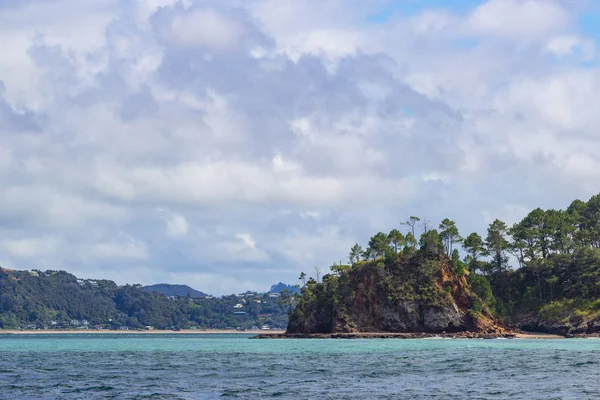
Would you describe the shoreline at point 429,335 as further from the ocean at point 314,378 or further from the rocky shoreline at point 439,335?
the ocean at point 314,378

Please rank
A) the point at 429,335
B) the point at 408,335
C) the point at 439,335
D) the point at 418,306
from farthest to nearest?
the point at 418,306 → the point at 439,335 → the point at 429,335 → the point at 408,335

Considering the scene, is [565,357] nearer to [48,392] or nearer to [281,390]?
[281,390]

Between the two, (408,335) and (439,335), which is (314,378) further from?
(439,335)

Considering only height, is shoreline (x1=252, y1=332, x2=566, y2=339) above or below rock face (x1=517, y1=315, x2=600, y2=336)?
below

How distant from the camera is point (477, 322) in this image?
18488 centimetres

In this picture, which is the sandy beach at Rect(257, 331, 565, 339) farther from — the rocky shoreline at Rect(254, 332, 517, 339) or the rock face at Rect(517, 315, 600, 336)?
the rock face at Rect(517, 315, 600, 336)

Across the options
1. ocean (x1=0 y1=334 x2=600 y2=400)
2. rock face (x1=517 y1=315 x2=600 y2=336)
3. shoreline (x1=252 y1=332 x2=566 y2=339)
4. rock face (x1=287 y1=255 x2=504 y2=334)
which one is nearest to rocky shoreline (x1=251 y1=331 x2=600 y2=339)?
shoreline (x1=252 y1=332 x2=566 y2=339)

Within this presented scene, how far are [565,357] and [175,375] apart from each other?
4762cm

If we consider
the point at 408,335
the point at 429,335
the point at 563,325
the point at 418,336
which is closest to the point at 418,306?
the point at 429,335

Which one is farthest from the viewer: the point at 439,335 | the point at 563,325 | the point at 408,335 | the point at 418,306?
the point at 418,306

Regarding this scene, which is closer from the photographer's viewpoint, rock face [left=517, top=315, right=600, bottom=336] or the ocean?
the ocean

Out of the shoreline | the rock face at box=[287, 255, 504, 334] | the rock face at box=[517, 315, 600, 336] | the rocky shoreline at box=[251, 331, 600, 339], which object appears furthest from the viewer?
the rock face at box=[287, 255, 504, 334]

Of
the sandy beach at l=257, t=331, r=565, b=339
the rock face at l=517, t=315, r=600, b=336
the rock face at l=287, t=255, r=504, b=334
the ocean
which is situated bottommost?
the ocean

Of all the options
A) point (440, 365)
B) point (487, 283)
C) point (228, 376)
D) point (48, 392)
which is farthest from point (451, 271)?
point (48, 392)
